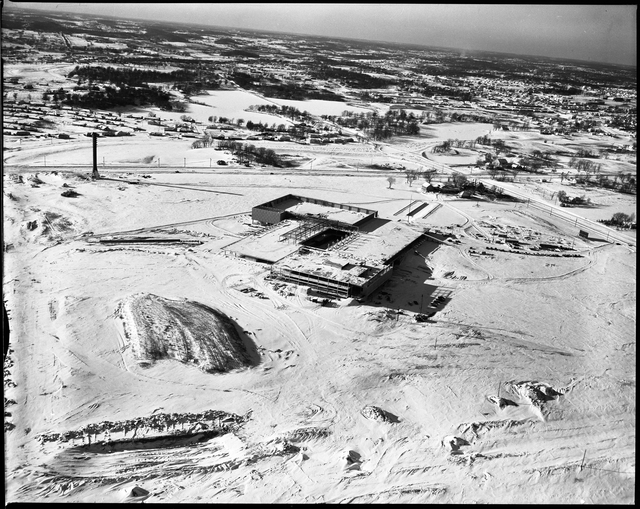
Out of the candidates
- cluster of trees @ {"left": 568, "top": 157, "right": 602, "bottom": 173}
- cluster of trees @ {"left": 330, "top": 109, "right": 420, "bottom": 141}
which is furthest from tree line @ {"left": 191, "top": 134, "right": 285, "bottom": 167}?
cluster of trees @ {"left": 568, "top": 157, "right": 602, "bottom": 173}

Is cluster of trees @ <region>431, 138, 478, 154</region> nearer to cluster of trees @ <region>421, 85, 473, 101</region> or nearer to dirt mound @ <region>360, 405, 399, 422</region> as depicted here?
cluster of trees @ <region>421, 85, 473, 101</region>

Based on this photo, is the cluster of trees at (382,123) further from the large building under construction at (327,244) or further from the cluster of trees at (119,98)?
the large building under construction at (327,244)

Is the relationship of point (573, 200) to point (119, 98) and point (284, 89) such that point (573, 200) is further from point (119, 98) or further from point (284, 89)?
point (284, 89)

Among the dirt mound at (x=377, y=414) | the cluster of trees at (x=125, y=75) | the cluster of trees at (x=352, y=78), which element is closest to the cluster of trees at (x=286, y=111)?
the cluster of trees at (x=125, y=75)

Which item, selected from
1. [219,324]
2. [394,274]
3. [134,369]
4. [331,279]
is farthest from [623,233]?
[134,369]

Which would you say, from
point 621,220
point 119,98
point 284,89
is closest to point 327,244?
point 621,220

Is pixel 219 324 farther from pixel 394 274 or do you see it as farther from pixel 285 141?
pixel 285 141

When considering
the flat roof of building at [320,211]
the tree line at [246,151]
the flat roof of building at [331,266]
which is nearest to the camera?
the flat roof of building at [331,266]
